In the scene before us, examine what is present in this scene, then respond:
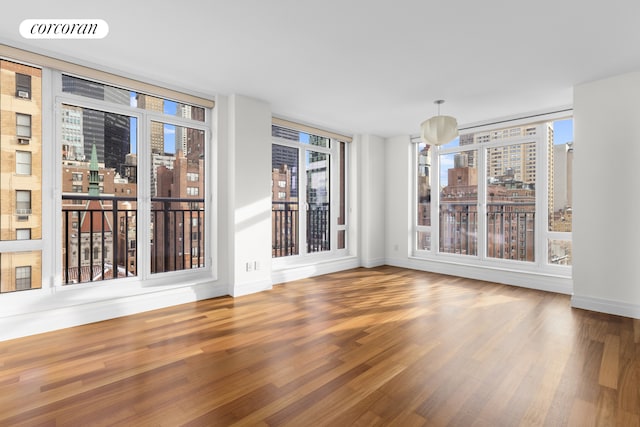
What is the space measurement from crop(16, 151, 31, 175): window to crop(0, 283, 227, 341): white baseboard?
3.91 feet

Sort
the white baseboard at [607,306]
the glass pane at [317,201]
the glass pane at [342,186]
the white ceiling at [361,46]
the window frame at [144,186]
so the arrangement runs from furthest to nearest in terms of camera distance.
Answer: the glass pane at [342,186] < the glass pane at [317,201] < the white baseboard at [607,306] < the window frame at [144,186] < the white ceiling at [361,46]

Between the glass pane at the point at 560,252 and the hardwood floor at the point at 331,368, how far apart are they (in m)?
1.06

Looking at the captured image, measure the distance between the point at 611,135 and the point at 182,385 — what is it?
438cm

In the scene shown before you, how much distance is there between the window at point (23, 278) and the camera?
8.82 feet

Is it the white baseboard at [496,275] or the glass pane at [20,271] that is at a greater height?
the glass pane at [20,271]

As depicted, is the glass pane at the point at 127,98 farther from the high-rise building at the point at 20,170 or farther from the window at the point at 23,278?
the window at the point at 23,278

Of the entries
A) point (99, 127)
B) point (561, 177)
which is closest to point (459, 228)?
point (561, 177)

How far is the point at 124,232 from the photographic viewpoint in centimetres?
337

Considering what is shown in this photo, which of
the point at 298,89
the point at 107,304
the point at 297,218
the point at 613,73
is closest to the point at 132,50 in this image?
the point at 298,89

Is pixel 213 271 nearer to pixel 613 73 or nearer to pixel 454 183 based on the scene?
pixel 454 183

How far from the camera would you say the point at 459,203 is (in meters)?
5.20

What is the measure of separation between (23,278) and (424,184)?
541 centimetres

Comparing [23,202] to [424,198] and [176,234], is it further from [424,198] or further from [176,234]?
[424,198]

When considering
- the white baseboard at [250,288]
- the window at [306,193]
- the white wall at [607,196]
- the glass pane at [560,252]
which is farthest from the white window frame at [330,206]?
the white wall at [607,196]
